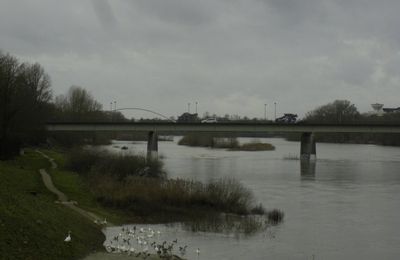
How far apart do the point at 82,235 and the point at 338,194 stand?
29.2m

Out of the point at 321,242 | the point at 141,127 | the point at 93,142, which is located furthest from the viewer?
the point at 93,142

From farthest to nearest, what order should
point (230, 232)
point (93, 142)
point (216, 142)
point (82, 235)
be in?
point (216, 142)
point (93, 142)
point (230, 232)
point (82, 235)

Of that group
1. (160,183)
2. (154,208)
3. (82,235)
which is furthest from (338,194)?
(82,235)

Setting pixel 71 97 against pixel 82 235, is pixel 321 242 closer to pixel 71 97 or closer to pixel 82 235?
pixel 82 235

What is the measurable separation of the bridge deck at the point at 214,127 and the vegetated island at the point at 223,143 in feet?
129

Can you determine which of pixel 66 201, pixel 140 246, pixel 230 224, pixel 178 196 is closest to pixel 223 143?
pixel 178 196

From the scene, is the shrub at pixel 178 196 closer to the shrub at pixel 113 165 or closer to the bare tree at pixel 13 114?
the shrub at pixel 113 165

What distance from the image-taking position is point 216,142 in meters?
157

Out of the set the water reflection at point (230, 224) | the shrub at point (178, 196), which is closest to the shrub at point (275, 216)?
the water reflection at point (230, 224)

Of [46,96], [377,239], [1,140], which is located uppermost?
[46,96]

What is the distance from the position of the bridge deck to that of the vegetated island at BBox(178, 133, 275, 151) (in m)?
39.2

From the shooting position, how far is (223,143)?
155 metres

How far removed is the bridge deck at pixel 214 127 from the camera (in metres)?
96.8

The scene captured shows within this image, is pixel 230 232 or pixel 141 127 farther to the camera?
pixel 141 127
